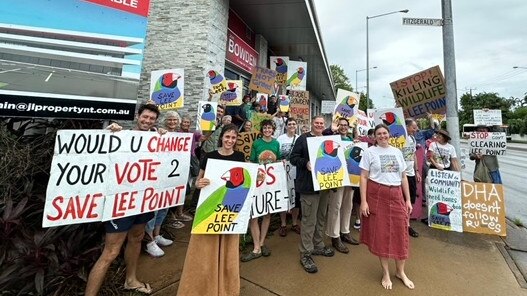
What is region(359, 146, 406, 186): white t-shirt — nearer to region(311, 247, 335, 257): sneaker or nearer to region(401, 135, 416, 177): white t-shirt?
region(311, 247, 335, 257): sneaker

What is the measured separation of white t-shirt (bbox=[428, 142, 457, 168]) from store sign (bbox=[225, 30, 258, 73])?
250 inches

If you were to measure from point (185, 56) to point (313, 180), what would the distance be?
523 centimetres

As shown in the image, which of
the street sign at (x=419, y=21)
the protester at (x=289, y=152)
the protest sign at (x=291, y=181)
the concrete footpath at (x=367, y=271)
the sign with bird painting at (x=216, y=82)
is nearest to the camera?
the concrete footpath at (x=367, y=271)

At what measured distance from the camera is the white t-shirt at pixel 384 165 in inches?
124

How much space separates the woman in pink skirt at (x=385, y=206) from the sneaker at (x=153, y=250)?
2644mm

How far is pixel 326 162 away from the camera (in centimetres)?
356

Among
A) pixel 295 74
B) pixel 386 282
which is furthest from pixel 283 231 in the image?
pixel 295 74

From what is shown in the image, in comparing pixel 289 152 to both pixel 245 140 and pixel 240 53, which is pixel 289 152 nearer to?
pixel 245 140

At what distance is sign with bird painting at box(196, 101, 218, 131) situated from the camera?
5727 mm

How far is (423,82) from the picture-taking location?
6.02 m

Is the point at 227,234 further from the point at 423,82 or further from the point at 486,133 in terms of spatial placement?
the point at 486,133

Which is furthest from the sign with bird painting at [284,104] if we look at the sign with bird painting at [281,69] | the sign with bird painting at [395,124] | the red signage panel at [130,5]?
the red signage panel at [130,5]

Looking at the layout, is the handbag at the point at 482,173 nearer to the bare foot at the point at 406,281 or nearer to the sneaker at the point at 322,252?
the bare foot at the point at 406,281

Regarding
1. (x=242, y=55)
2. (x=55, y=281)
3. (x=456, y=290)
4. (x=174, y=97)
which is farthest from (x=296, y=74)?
(x=55, y=281)
